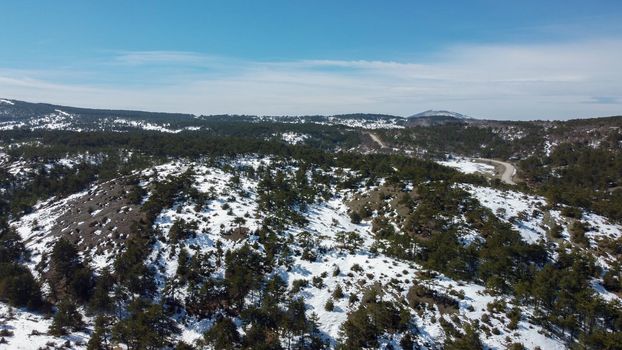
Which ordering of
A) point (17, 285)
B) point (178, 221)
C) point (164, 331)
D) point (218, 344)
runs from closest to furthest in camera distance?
point (218, 344) → point (164, 331) → point (17, 285) → point (178, 221)

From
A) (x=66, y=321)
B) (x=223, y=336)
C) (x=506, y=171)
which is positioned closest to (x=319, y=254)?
(x=223, y=336)

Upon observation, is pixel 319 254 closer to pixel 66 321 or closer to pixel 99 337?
pixel 99 337

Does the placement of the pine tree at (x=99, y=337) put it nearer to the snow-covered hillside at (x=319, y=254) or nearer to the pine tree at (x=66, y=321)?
the snow-covered hillside at (x=319, y=254)

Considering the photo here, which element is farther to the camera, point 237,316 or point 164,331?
point 237,316

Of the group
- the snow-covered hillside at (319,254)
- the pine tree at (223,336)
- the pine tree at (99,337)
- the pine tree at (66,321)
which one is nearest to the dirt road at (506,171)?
the snow-covered hillside at (319,254)

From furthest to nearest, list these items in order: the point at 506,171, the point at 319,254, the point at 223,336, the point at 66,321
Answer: the point at 506,171
the point at 319,254
the point at 66,321
the point at 223,336

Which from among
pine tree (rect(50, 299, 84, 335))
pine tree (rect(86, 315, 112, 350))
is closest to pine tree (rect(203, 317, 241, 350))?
pine tree (rect(86, 315, 112, 350))

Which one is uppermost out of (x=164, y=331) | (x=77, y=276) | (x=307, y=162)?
(x=307, y=162)

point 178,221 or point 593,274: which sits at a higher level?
point 178,221

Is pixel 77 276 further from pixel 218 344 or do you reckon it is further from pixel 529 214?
pixel 529 214

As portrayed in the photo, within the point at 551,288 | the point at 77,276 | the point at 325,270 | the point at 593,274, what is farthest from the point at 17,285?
the point at 593,274

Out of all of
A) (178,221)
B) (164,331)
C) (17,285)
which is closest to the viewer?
(164,331)
